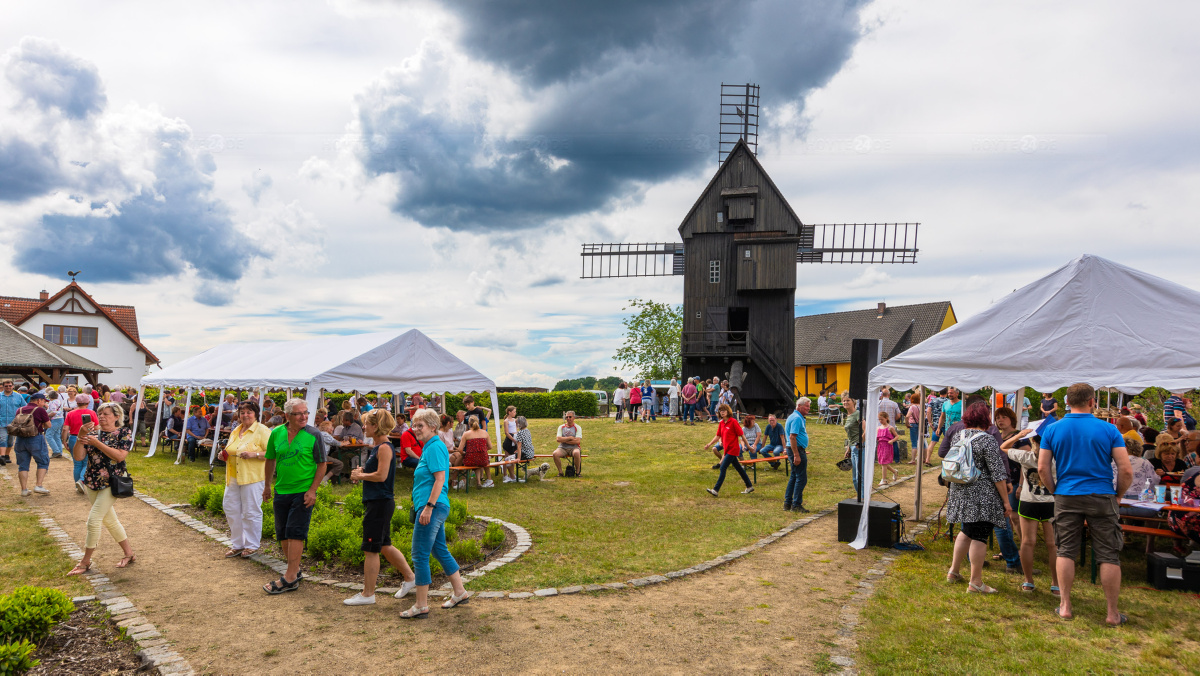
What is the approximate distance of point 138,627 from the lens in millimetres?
5328

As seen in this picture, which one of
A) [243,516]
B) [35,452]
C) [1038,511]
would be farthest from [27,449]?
[1038,511]

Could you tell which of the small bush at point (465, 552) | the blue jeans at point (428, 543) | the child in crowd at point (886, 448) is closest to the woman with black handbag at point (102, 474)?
the small bush at point (465, 552)

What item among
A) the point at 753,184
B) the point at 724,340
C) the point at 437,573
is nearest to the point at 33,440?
the point at 437,573

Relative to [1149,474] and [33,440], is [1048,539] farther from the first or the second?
[33,440]

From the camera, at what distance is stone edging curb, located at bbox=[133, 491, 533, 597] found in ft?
20.9

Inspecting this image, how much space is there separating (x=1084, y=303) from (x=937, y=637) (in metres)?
5.06

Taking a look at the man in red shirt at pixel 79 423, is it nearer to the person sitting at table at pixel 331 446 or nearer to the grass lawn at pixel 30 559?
the grass lawn at pixel 30 559

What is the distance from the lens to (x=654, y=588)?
649 centimetres

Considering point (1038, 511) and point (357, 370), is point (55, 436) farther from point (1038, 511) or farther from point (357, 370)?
point (1038, 511)

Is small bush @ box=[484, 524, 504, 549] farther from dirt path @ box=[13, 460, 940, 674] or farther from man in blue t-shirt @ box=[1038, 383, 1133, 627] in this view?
man in blue t-shirt @ box=[1038, 383, 1133, 627]

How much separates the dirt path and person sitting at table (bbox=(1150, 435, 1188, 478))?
460 centimetres

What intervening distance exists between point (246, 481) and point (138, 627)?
7.30ft

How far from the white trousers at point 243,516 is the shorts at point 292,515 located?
1513 mm

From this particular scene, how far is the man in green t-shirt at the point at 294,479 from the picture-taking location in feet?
20.0
